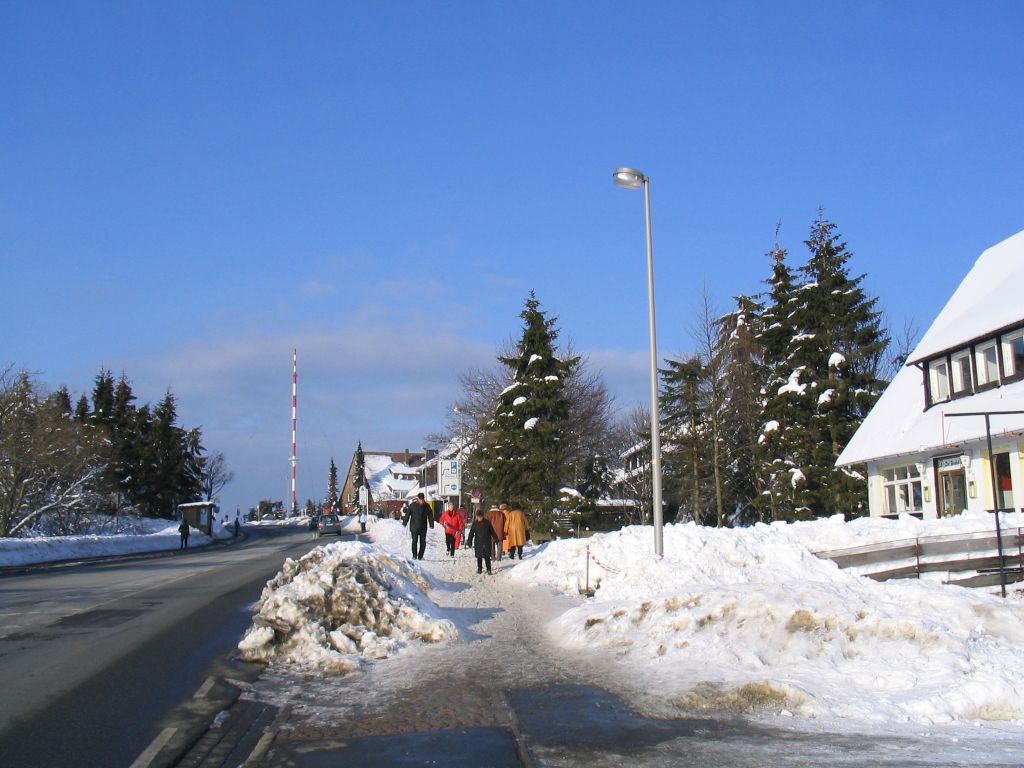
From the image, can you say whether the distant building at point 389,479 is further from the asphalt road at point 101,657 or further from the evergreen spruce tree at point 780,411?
the asphalt road at point 101,657

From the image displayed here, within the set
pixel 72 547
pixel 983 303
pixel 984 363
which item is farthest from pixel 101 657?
pixel 72 547

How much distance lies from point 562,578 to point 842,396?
24443 millimetres

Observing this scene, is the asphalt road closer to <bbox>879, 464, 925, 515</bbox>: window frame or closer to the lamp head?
the lamp head

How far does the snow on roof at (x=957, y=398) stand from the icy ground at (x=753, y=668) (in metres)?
14.3

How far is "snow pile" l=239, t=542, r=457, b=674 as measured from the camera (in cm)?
997

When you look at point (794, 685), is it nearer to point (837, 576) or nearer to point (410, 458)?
point (837, 576)

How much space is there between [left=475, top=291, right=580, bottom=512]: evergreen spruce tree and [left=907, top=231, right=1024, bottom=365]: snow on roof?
14.6 metres

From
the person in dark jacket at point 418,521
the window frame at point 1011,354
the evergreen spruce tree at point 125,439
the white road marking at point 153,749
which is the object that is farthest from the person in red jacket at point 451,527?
the evergreen spruce tree at point 125,439

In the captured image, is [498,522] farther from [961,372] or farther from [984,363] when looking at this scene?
[961,372]

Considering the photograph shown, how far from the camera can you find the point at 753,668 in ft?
27.7

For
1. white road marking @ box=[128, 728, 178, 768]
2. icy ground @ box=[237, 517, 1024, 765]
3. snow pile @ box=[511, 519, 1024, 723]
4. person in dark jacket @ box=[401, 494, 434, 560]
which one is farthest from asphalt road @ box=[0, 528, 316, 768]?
snow pile @ box=[511, 519, 1024, 723]

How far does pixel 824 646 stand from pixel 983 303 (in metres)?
22.8

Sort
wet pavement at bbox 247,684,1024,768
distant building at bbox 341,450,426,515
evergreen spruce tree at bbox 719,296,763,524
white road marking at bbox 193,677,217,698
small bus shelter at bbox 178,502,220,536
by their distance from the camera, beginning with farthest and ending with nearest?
distant building at bbox 341,450,426,515, small bus shelter at bbox 178,502,220,536, evergreen spruce tree at bbox 719,296,763,524, white road marking at bbox 193,677,217,698, wet pavement at bbox 247,684,1024,768

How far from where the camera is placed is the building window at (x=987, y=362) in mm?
25219
